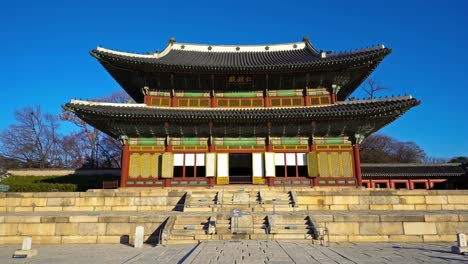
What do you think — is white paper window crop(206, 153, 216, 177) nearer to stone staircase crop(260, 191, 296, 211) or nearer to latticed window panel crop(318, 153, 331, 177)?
stone staircase crop(260, 191, 296, 211)

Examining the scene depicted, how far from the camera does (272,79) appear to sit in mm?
24078

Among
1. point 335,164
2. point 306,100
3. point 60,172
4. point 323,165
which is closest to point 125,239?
point 323,165

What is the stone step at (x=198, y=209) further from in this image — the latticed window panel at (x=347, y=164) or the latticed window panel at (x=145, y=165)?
the latticed window panel at (x=347, y=164)

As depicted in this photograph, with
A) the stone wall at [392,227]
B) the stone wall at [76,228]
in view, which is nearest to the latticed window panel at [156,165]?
the stone wall at [76,228]

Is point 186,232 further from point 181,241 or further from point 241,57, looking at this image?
point 241,57

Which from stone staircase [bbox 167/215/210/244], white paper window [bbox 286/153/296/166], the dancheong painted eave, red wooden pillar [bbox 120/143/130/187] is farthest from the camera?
white paper window [bbox 286/153/296/166]

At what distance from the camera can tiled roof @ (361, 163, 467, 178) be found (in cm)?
3018

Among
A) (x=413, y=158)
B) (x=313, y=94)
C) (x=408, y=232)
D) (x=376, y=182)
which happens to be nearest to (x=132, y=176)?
(x=313, y=94)

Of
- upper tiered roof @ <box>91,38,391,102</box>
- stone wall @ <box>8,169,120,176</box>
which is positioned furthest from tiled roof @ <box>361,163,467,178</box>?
stone wall @ <box>8,169,120,176</box>

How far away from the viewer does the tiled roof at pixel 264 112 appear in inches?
803

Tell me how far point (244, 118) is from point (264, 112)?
5.61 ft

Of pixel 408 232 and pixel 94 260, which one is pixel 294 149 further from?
pixel 94 260

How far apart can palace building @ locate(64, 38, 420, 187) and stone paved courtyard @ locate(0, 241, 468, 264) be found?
9451mm

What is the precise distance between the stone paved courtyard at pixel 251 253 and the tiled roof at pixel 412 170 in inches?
729
